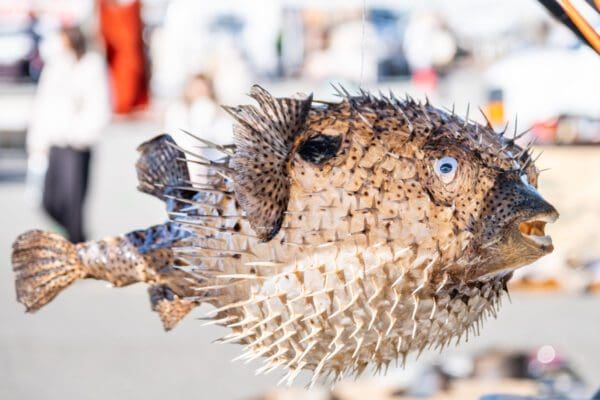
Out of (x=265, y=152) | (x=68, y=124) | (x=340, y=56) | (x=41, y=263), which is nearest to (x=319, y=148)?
(x=265, y=152)

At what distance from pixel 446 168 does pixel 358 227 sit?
0.39ft

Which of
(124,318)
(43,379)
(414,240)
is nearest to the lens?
(414,240)

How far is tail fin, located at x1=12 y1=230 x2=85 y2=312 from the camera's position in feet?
5.16

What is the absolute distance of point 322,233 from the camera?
1.29 m

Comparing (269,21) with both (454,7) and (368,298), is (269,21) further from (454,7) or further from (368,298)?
(368,298)

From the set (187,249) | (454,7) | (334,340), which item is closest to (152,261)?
(187,249)

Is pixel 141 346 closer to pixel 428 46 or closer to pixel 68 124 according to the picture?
pixel 68 124

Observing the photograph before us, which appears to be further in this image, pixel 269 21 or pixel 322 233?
pixel 269 21

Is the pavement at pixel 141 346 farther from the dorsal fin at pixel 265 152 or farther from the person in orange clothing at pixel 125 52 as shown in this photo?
the dorsal fin at pixel 265 152

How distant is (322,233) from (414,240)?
10 centimetres

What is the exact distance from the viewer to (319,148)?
1.31 metres

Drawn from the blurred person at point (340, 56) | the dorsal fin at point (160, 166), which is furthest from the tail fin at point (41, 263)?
the blurred person at point (340, 56)

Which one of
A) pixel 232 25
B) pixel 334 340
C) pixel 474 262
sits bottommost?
pixel 334 340

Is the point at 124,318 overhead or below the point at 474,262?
below
